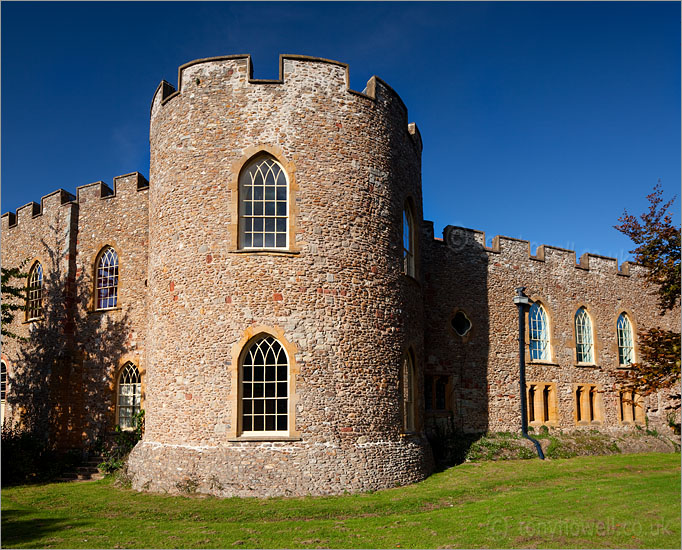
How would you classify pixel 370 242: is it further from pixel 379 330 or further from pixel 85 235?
pixel 85 235

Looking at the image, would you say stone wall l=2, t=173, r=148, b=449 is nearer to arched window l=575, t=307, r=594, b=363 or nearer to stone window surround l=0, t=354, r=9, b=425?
stone window surround l=0, t=354, r=9, b=425

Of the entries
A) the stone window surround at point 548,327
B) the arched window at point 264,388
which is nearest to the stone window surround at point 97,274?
the arched window at point 264,388

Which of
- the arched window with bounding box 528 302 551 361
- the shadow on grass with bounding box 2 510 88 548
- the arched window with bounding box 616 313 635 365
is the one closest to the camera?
the shadow on grass with bounding box 2 510 88 548

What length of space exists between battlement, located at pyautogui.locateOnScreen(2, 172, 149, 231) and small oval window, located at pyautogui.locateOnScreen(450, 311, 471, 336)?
11319mm

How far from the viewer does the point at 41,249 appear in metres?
21.1

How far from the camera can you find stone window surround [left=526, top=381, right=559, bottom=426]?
2147 cm

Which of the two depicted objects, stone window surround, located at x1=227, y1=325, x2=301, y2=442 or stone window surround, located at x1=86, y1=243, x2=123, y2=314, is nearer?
stone window surround, located at x1=227, y1=325, x2=301, y2=442

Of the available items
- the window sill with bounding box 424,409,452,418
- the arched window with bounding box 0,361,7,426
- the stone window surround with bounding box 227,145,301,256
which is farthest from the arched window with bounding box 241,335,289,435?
the arched window with bounding box 0,361,7,426

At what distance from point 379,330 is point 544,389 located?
10.4 meters

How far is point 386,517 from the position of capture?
10875 millimetres

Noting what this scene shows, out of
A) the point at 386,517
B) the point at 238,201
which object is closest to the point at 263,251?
the point at 238,201

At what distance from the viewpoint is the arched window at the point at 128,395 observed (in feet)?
60.2

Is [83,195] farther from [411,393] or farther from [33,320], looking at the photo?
[411,393]

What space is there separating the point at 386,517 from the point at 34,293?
1611 centimetres
